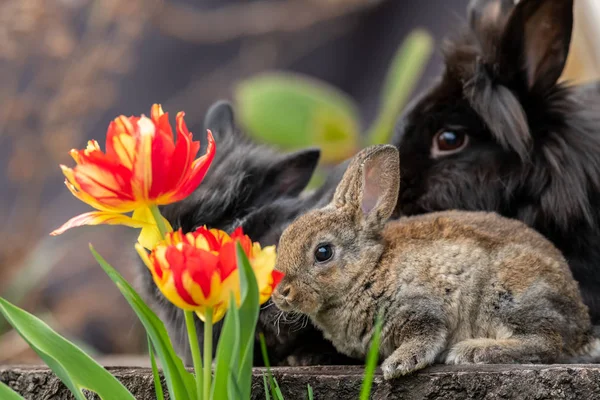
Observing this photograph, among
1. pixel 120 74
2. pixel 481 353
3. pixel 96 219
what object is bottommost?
pixel 481 353

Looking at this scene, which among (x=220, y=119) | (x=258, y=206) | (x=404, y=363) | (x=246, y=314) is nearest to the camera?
(x=246, y=314)

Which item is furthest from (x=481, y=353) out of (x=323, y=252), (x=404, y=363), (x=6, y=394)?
(x=6, y=394)

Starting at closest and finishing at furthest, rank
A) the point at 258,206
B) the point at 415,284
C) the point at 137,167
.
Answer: the point at 137,167 → the point at 415,284 → the point at 258,206

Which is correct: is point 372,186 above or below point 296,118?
below

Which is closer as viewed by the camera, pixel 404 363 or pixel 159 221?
pixel 159 221

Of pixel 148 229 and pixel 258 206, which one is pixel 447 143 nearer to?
pixel 258 206

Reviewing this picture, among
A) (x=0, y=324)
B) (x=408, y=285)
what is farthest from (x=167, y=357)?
(x=0, y=324)
